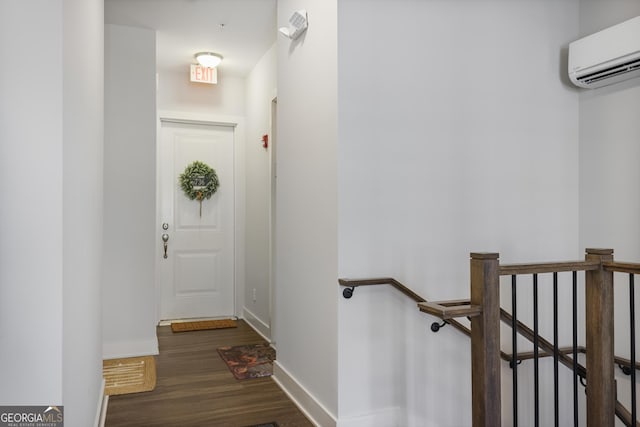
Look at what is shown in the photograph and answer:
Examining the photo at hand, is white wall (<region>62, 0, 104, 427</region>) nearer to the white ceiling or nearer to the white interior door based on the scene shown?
the white ceiling

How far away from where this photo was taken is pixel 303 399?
2850 mm

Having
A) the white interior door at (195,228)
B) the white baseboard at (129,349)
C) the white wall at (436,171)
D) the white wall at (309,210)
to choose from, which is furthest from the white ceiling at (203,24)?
the white baseboard at (129,349)

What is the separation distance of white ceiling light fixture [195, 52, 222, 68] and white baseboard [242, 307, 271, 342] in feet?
8.80

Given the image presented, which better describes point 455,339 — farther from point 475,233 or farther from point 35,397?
point 35,397

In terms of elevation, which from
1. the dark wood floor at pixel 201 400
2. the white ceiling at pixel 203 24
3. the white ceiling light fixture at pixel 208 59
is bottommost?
the dark wood floor at pixel 201 400

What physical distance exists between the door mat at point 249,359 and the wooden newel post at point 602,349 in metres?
2.25

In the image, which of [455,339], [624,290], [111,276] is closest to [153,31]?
[111,276]

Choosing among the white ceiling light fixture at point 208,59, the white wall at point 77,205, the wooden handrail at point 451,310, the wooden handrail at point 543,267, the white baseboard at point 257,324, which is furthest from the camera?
the white ceiling light fixture at point 208,59

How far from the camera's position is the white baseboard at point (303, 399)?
8.23 ft

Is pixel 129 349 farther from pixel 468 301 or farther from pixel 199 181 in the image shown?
pixel 468 301

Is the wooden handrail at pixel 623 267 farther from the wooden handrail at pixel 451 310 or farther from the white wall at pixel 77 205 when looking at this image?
the white wall at pixel 77 205

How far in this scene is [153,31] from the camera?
4.08m

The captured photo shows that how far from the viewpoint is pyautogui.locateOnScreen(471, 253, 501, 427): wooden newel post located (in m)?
1.68

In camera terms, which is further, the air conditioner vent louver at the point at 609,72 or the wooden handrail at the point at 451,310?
the air conditioner vent louver at the point at 609,72
